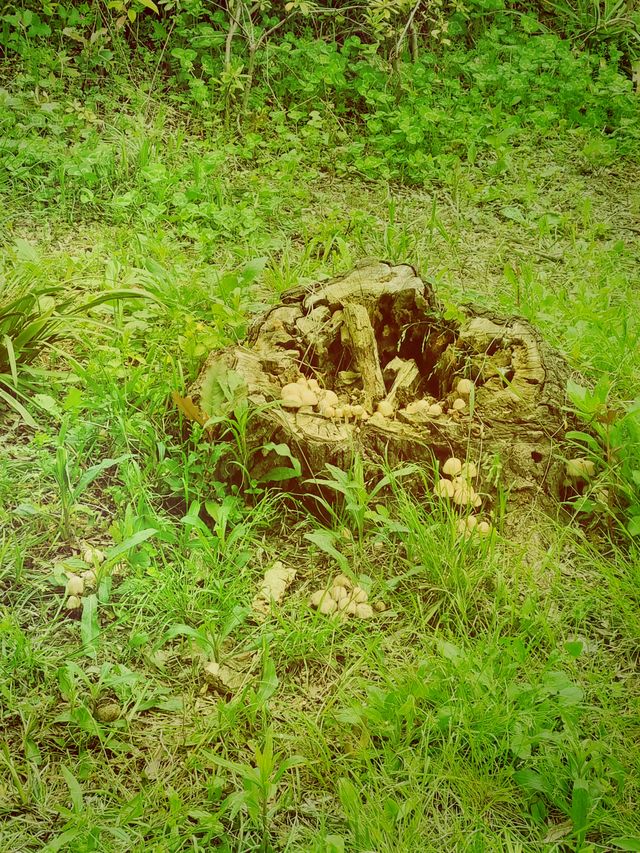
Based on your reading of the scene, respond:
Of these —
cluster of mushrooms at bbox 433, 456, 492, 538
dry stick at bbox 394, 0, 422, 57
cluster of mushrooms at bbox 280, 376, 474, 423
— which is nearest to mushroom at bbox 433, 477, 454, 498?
cluster of mushrooms at bbox 433, 456, 492, 538

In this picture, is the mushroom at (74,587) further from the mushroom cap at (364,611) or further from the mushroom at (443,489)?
the mushroom at (443,489)

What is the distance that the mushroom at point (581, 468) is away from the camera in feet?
8.80

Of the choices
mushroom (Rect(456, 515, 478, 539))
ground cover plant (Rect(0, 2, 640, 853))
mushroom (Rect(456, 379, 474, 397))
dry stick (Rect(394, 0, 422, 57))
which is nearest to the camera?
ground cover plant (Rect(0, 2, 640, 853))

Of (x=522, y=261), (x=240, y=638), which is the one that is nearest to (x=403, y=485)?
(x=240, y=638)

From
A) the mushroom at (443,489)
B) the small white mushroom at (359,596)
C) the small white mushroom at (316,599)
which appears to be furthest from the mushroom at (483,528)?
the small white mushroom at (316,599)

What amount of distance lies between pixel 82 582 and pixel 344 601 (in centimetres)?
76

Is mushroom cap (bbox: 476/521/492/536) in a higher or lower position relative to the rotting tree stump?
lower

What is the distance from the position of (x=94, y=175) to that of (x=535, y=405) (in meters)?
2.62

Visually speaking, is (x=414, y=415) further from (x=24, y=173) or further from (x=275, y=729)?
(x=24, y=173)

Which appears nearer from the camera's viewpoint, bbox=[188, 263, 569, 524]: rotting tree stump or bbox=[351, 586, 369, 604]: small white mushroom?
bbox=[351, 586, 369, 604]: small white mushroom

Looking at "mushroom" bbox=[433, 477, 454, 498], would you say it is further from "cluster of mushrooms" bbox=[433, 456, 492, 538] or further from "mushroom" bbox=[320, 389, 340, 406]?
"mushroom" bbox=[320, 389, 340, 406]

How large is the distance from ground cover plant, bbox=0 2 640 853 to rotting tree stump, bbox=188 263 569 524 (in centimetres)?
9

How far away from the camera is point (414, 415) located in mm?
2688

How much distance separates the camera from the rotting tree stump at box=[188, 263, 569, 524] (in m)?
2.60
